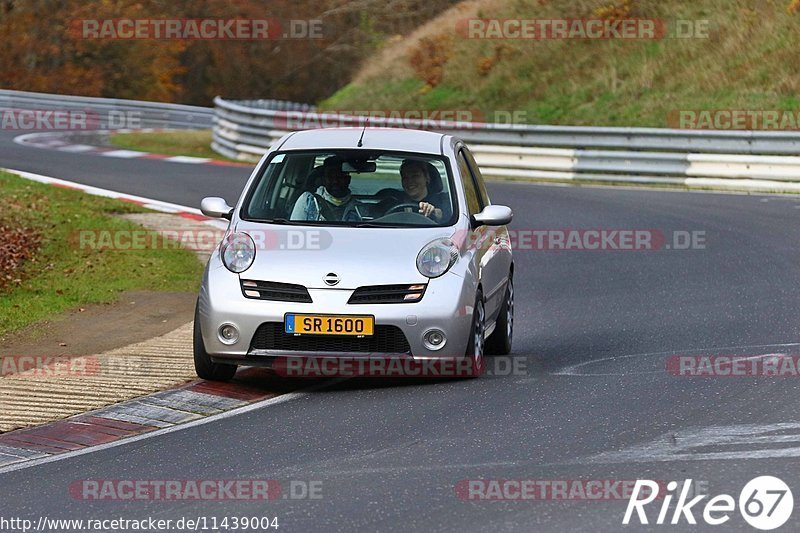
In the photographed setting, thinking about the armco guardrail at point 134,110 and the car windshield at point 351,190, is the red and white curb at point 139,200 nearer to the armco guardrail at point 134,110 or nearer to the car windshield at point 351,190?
the car windshield at point 351,190

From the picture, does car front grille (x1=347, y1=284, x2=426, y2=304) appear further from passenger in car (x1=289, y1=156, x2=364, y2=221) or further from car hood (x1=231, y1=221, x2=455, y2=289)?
passenger in car (x1=289, y1=156, x2=364, y2=221)

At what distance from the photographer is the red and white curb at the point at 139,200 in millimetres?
17875

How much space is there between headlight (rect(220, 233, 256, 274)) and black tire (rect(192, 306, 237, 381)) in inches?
14.9

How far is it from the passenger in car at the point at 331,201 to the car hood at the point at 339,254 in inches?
11.3

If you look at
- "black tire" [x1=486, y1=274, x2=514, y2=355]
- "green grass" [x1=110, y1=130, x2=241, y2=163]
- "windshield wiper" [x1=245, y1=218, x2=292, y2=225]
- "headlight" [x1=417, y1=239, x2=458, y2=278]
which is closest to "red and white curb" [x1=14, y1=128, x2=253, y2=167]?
"green grass" [x1=110, y1=130, x2=241, y2=163]

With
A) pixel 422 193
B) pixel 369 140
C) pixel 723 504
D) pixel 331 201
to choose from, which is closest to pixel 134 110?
pixel 369 140

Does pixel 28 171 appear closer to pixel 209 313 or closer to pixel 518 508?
pixel 209 313

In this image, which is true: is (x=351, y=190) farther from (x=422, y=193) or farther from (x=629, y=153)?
(x=629, y=153)

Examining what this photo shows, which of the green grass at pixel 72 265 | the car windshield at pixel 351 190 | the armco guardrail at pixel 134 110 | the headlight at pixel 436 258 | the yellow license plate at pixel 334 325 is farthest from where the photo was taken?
the armco guardrail at pixel 134 110

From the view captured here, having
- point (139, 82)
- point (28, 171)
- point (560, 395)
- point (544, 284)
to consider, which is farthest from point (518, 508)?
point (139, 82)

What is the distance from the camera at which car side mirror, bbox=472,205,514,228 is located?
31.3 feet

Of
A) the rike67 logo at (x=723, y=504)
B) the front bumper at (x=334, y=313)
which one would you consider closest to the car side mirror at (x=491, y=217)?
the front bumper at (x=334, y=313)

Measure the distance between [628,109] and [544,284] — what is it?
16299 millimetres

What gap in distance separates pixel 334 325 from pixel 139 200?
38.1 ft
